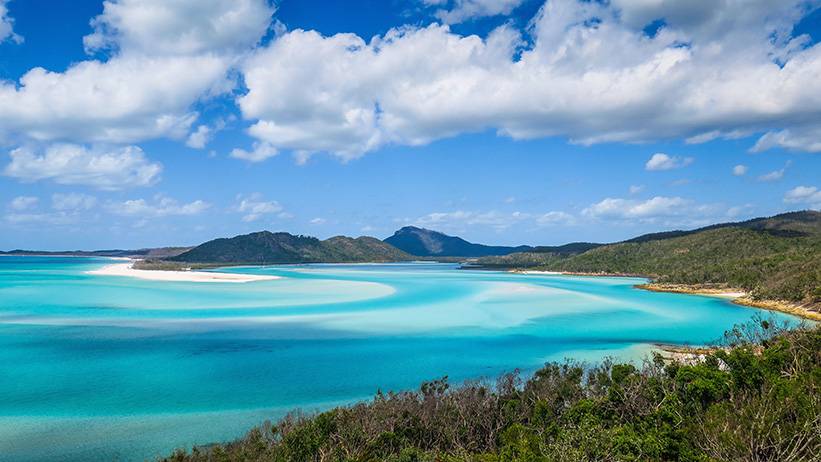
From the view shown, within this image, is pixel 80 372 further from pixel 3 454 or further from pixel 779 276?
pixel 779 276

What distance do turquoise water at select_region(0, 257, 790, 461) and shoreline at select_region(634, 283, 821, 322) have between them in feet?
7.03

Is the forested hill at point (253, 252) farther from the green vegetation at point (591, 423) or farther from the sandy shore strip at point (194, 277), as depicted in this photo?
the green vegetation at point (591, 423)

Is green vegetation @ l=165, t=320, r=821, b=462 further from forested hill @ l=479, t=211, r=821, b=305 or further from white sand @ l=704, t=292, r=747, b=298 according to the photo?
white sand @ l=704, t=292, r=747, b=298

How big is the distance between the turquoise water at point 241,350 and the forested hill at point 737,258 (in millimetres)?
5335

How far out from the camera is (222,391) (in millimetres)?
20594

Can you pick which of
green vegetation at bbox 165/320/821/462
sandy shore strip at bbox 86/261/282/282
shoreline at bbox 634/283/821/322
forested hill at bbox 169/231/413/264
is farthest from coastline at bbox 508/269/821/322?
forested hill at bbox 169/231/413/264

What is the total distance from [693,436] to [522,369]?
39.1 feet

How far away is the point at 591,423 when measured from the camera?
43.3 feet

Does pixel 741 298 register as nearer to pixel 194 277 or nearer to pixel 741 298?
pixel 741 298

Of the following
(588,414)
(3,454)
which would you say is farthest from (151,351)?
(588,414)

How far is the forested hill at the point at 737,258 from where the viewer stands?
48750mm

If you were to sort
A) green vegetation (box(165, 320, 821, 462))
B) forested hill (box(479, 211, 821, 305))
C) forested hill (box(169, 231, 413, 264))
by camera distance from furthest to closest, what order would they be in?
forested hill (box(169, 231, 413, 264)) < forested hill (box(479, 211, 821, 305)) < green vegetation (box(165, 320, 821, 462))

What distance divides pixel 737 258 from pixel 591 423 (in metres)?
71.8

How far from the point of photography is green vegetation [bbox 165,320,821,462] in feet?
37.1
